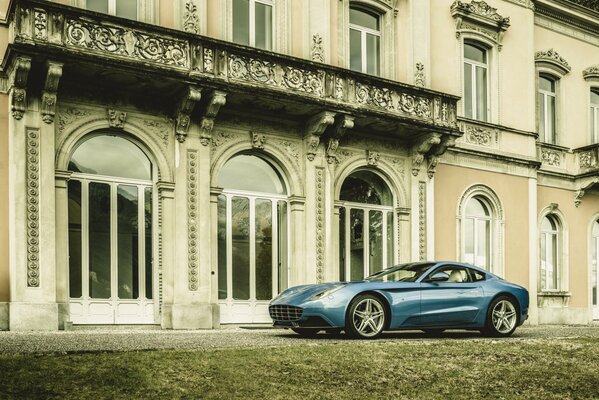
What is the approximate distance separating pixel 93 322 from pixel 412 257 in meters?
8.76

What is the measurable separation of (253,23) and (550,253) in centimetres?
1328

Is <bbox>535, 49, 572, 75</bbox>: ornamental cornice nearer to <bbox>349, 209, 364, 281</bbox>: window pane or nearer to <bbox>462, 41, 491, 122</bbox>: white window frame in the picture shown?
<bbox>462, 41, 491, 122</bbox>: white window frame

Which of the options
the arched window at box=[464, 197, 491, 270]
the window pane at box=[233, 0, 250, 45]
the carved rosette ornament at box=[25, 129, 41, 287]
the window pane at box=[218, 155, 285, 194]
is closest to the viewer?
the carved rosette ornament at box=[25, 129, 41, 287]

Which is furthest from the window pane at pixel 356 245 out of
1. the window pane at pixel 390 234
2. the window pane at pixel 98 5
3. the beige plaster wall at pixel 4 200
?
the beige plaster wall at pixel 4 200

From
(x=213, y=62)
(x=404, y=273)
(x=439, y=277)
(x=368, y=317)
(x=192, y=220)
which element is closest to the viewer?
(x=368, y=317)

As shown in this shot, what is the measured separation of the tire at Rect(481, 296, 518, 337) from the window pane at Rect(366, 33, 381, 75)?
8.53 m

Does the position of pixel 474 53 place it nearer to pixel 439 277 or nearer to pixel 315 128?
pixel 315 128

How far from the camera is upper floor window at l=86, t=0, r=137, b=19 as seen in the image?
16159 millimetres

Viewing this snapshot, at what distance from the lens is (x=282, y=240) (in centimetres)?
1845

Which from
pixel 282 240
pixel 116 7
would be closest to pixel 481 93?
pixel 282 240

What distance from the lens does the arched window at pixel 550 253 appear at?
25.1 m

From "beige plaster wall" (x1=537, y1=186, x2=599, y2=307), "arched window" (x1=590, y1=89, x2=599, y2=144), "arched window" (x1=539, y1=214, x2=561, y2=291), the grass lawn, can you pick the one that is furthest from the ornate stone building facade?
the grass lawn

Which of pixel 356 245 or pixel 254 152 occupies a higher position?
pixel 254 152

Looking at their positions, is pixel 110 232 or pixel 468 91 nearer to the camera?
pixel 110 232
